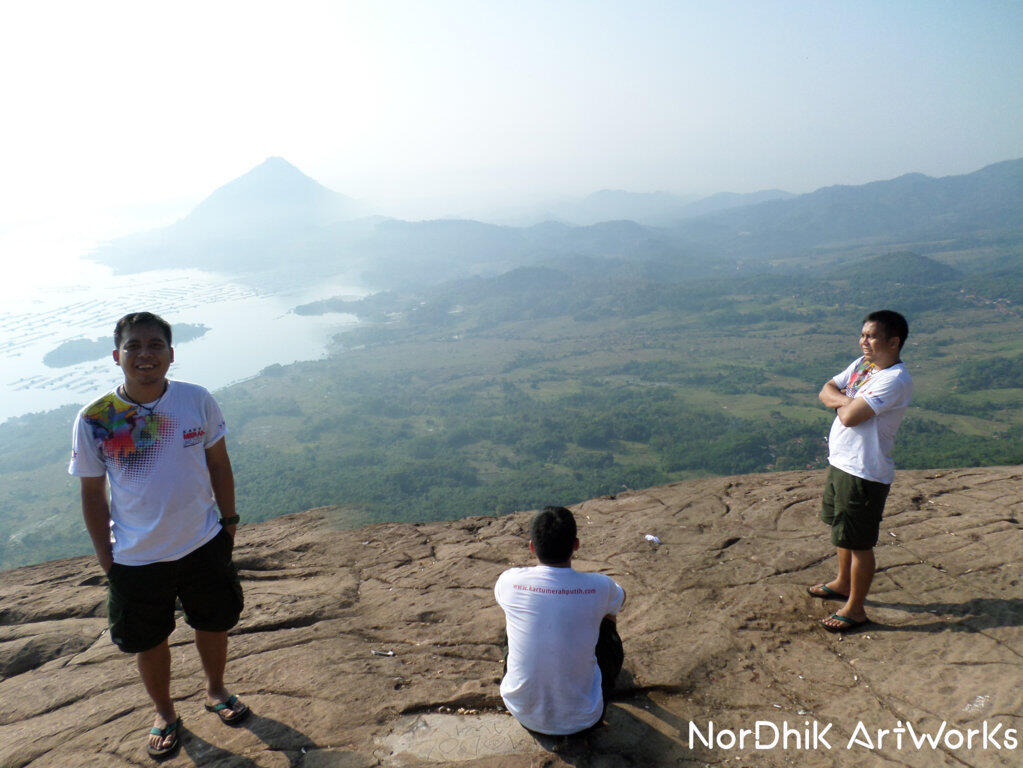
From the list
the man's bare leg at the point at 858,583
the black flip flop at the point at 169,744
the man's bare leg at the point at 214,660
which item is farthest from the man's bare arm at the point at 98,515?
the man's bare leg at the point at 858,583

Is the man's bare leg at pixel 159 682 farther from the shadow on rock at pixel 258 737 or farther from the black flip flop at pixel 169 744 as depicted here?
the shadow on rock at pixel 258 737

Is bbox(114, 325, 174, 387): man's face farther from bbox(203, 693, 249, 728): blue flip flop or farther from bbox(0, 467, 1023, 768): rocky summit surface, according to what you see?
bbox(0, 467, 1023, 768): rocky summit surface

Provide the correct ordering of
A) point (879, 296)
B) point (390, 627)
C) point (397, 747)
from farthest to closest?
1. point (879, 296)
2. point (390, 627)
3. point (397, 747)

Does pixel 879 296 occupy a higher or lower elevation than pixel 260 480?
higher

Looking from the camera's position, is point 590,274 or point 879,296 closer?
point 879,296

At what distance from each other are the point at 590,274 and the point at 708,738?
160915 mm

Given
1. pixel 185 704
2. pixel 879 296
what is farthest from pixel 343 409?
pixel 879 296

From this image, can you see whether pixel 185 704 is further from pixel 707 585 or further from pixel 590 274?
pixel 590 274

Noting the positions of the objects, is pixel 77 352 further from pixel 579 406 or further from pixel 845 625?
pixel 845 625

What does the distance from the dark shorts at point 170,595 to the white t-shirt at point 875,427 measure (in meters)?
3.67

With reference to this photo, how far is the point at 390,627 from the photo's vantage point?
173 inches

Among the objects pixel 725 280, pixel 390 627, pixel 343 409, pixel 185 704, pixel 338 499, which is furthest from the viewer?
pixel 725 280

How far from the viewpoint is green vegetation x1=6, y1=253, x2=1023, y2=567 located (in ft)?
148

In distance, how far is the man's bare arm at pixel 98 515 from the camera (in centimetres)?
267
